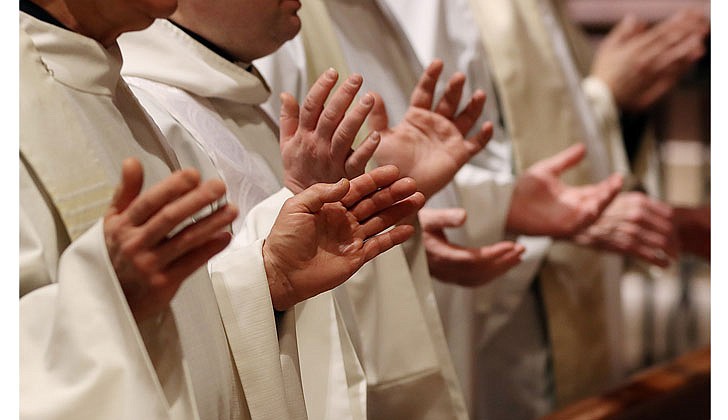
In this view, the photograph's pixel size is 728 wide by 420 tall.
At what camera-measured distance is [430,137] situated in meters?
1.52

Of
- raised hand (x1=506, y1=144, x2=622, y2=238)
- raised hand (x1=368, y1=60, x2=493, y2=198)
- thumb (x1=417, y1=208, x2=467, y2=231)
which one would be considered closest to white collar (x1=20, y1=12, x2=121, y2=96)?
raised hand (x1=368, y1=60, x2=493, y2=198)

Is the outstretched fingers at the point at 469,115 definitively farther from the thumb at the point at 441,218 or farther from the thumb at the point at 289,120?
the thumb at the point at 289,120

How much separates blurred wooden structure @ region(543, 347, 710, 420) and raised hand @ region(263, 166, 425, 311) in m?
0.95

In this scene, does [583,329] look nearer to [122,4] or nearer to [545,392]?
[545,392]

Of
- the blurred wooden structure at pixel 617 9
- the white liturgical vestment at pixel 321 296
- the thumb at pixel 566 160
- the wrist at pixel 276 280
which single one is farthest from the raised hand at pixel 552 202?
the blurred wooden structure at pixel 617 9

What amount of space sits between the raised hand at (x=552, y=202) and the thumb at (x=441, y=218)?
360 mm

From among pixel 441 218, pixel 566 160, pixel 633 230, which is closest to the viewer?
pixel 441 218

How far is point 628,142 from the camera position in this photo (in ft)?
9.57

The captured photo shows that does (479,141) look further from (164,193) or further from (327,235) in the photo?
(164,193)

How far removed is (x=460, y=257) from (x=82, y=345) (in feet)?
3.05

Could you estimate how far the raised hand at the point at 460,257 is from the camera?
5.74 ft

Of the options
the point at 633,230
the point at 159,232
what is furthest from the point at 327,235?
the point at 633,230

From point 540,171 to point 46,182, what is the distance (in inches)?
49.8
